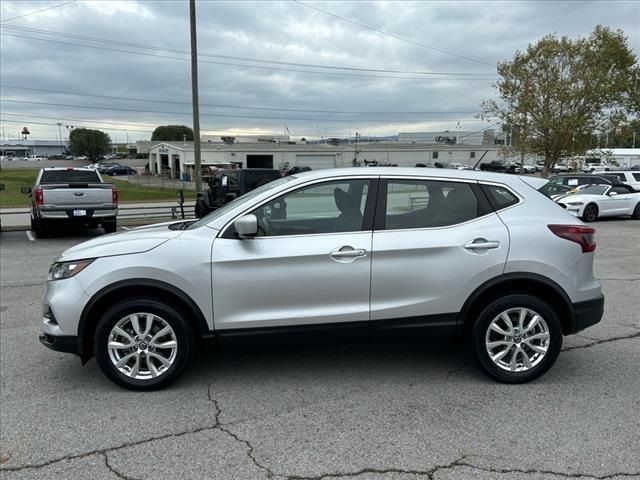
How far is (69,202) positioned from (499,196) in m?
11.1

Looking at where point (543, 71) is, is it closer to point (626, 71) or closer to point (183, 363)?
point (626, 71)

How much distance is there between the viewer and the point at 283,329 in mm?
3885

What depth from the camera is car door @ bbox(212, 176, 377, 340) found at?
12.5ft

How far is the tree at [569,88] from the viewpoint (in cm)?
2897

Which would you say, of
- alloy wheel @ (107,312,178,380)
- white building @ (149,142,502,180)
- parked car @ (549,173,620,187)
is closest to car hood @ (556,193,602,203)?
parked car @ (549,173,620,187)

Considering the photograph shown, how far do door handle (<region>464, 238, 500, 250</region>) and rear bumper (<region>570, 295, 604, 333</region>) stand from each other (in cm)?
83

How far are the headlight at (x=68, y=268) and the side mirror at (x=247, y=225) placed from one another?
1.14 meters

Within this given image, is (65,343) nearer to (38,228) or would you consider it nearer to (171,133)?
(38,228)

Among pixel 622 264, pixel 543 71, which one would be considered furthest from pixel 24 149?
pixel 622 264

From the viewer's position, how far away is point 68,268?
12.8ft

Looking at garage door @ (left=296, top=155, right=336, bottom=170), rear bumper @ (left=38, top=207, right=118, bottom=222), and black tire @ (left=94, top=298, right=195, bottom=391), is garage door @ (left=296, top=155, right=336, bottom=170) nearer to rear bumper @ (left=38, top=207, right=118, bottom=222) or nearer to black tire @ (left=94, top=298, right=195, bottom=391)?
rear bumper @ (left=38, top=207, right=118, bottom=222)

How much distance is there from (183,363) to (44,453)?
106 centimetres

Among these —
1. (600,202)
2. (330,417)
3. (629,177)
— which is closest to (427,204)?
(330,417)

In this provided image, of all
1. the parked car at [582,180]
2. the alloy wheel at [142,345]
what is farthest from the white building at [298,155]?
the alloy wheel at [142,345]
